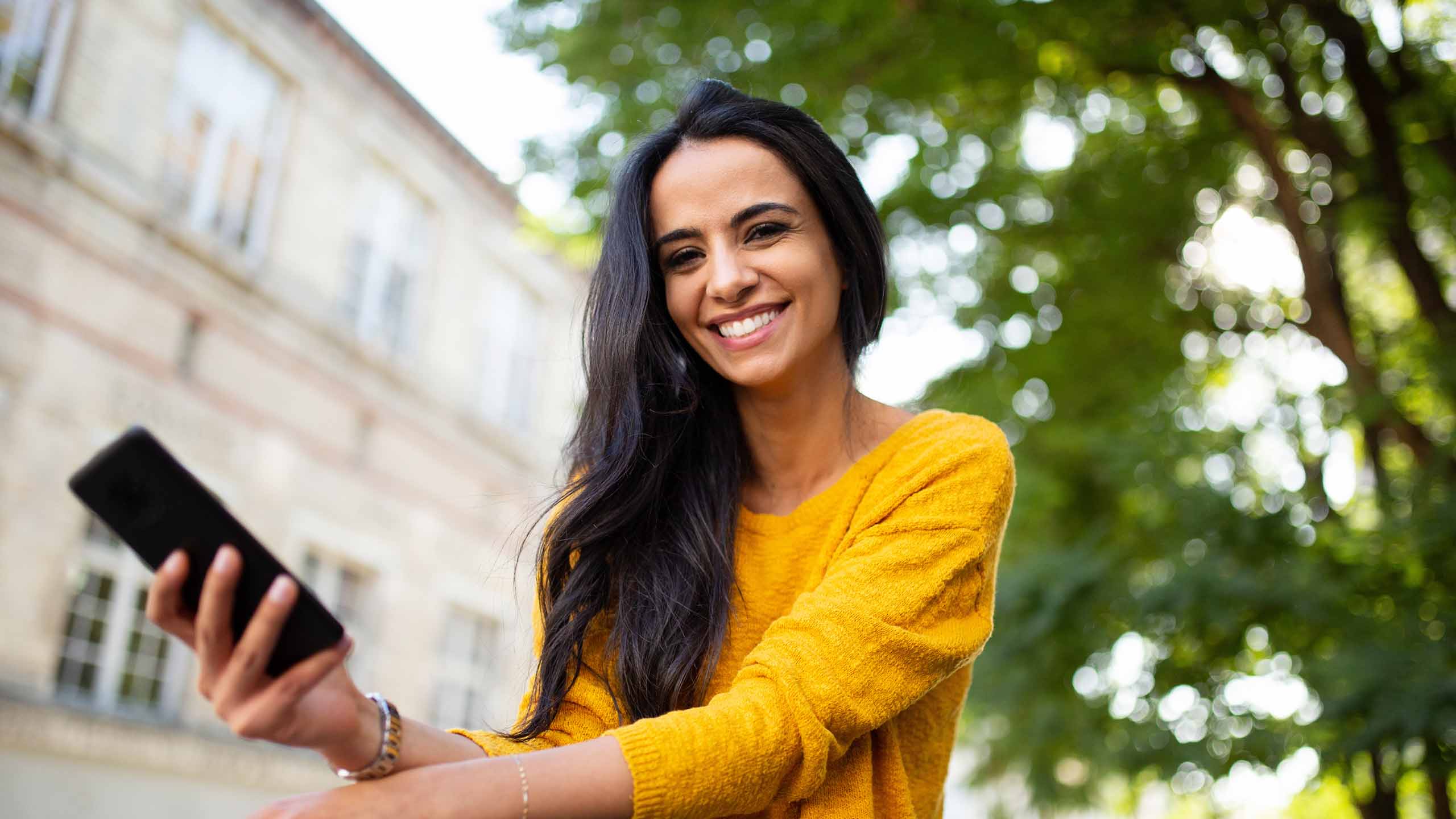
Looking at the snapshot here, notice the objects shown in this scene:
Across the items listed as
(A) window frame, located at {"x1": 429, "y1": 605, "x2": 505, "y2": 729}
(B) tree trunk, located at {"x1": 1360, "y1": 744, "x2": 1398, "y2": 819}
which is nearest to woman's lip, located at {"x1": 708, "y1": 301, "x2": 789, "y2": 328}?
(B) tree trunk, located at {"x1": 1360, "y1": 744, "x2": 1398, "y2": 819}

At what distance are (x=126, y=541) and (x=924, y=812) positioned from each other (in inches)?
51.1

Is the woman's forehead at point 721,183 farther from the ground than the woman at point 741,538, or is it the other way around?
the woman's forehead at point 721,183

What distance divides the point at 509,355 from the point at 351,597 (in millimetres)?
4212

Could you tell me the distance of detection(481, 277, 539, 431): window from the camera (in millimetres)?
14523

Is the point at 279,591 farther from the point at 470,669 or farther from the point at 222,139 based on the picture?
the point at 470,669

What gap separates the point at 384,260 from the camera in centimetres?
1271

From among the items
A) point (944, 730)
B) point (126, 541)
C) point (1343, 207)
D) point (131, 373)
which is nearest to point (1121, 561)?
point (1343, 207)

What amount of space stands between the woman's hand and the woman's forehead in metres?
1.02

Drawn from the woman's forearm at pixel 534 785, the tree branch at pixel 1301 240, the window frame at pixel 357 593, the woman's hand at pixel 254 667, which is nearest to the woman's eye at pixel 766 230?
the woman's forearm at pixel 534 785

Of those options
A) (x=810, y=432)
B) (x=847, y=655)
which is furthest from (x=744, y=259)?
(x=847, y=655)

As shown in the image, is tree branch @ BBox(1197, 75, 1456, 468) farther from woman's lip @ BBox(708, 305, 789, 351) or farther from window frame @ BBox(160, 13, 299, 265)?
window frame @ BBox(160, 13, 299, 265)

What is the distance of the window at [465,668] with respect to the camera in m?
12.7

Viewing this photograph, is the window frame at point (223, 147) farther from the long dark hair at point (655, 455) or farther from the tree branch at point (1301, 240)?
the long dark hair at point (655, 455)

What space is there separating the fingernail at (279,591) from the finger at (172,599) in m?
0.09
